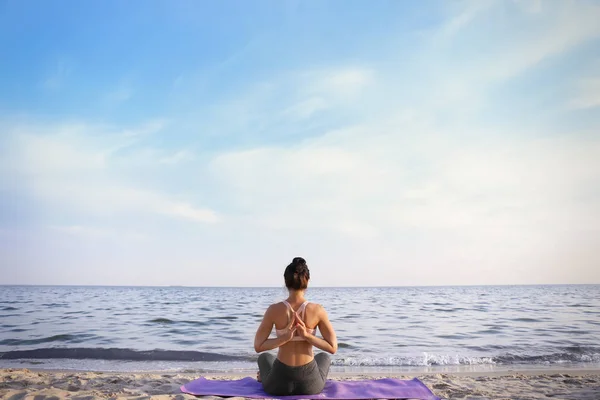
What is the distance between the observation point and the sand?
5793mm

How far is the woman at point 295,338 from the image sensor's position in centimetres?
516

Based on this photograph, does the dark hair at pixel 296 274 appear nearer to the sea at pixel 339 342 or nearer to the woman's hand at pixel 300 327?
the woman's hand at pixel 300 327

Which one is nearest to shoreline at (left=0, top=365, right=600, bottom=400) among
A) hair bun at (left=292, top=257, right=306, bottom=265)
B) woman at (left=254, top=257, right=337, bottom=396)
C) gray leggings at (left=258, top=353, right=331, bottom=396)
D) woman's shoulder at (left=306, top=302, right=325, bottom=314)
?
gray leggings at (left=258, top=353, right=331, bottom=396)

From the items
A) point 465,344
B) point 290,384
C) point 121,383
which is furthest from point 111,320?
point 290,384

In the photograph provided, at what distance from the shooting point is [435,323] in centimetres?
1652

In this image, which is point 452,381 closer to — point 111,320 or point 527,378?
point 527,378

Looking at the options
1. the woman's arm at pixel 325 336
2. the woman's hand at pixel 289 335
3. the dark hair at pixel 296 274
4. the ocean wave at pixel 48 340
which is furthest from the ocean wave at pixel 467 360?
the ocean wave at pixel 48 340

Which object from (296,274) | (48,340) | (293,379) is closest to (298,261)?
(296,274)

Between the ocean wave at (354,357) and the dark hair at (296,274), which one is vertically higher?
the dark hair at (296,274)

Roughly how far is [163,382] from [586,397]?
5889 mm

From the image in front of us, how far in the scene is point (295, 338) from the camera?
520 cm

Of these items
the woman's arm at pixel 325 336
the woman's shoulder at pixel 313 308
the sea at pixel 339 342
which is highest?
the woman's shoulder at pixel 313 308

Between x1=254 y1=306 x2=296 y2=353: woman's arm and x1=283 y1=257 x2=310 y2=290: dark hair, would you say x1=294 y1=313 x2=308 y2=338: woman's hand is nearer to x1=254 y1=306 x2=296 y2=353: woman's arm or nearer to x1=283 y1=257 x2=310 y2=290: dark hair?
x1=254 y1=306 x2=296 y2=353: woman's arm

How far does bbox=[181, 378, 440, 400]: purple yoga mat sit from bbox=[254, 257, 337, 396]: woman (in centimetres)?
17
